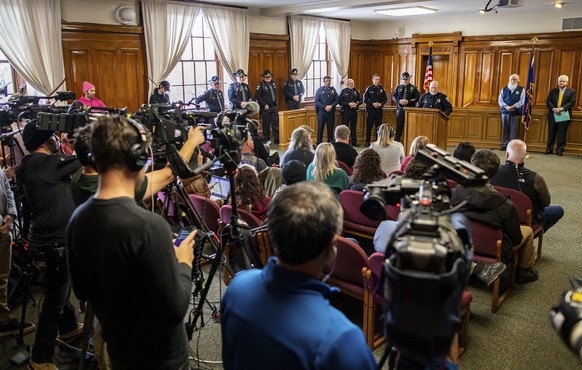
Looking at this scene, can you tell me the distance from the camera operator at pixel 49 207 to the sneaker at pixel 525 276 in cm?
322

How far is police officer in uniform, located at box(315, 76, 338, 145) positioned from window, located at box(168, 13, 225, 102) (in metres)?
2.18

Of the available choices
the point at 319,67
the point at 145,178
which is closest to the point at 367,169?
the point at 145,178

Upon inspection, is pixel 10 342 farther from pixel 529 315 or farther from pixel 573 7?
pixel 573 7

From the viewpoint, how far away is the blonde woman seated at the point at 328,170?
3.90m

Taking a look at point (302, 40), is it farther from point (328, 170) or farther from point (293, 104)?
point (328, 170)

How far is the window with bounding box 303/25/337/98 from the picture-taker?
38.5 feet

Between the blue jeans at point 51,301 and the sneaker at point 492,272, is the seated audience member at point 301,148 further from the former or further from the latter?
the blue jeans at point 51,301

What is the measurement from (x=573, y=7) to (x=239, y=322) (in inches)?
432

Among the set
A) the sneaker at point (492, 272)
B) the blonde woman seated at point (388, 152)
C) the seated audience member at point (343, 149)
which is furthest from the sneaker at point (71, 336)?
the blonde woman seated at point (388, 152)

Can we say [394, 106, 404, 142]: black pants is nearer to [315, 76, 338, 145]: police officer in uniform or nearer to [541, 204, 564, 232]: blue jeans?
[315, 76, 338, 145]: police officer in uniform

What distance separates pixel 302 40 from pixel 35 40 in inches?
225

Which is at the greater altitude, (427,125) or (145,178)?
(145,178)

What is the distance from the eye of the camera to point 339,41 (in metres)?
11.8

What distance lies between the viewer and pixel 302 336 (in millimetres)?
1007
